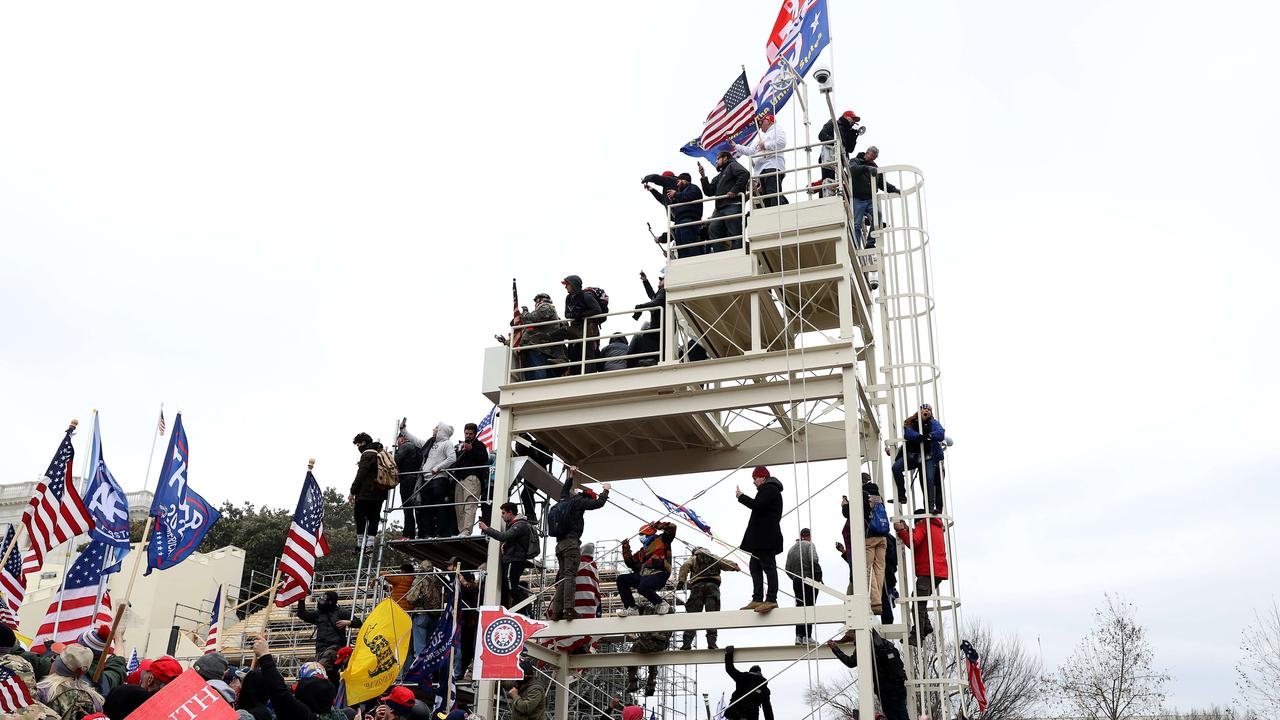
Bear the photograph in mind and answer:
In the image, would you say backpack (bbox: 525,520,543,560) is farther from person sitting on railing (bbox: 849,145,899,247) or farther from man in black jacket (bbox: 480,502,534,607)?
person sitting on railing (bbox: 849,145,899,247)

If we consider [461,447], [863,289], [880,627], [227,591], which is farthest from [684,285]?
[227,591]

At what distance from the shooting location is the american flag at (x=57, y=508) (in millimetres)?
14703

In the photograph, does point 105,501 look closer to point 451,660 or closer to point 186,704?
point 451,660

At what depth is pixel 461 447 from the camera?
1816 cm

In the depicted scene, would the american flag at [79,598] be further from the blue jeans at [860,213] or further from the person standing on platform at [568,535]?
the blue jeans at [860,213]

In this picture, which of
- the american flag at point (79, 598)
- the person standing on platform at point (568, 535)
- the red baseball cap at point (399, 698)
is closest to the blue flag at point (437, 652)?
the person standing on platform at point (568, 535)

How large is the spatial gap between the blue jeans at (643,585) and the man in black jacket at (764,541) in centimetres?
200

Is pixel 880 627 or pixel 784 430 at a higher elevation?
pixel 784 430

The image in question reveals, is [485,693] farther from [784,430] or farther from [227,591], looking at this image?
[227,591]

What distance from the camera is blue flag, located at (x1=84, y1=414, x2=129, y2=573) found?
1634cm

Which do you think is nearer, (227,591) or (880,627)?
(880,627)

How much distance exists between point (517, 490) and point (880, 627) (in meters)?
6.53

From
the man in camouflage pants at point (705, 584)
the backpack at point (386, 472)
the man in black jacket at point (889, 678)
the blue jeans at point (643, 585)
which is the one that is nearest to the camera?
the man in black jacket at point (889, 678)

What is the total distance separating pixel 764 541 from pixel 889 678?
8.72 ft
